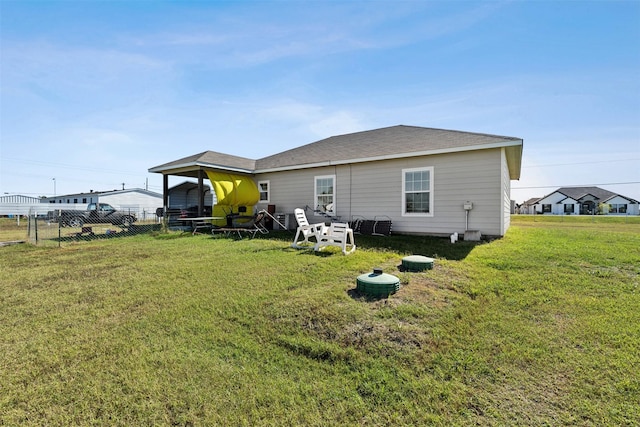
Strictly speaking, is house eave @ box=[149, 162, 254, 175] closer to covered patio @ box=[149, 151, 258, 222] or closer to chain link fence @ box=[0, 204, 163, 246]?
covered patio @ box=[149, 151, 258, 222]

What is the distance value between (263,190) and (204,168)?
8.67 ft

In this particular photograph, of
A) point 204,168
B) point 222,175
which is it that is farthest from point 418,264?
point 204,168

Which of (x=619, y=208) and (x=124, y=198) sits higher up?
(x=124, y=198)

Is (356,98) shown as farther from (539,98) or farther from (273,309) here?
(273,309)

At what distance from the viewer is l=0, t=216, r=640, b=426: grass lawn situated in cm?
186

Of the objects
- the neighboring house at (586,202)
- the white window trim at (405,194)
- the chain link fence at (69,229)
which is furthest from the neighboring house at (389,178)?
the neighboring house at (586,202)

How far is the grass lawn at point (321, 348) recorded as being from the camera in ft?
6.11

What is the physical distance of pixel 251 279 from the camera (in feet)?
14.7

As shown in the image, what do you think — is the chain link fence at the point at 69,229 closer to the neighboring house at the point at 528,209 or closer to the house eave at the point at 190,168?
the house eave at the point at 190,168

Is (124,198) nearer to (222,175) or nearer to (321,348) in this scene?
(222,175)

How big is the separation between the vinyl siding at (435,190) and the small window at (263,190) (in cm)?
166

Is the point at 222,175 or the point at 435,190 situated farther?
the point at 222,175

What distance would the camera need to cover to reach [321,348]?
8.41 ft

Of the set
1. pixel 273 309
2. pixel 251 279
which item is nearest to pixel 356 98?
pixel 251 279
